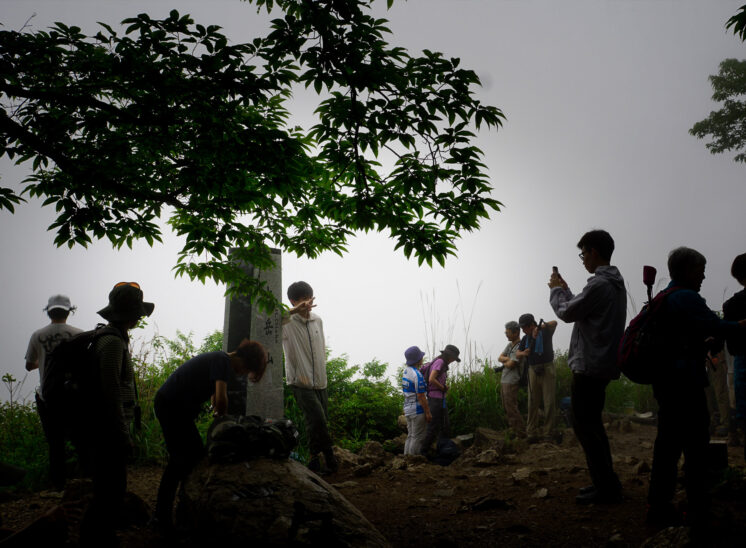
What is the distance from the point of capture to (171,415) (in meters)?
3.31

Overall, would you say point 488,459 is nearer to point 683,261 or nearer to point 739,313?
point 739,313

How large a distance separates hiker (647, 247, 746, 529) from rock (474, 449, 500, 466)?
3160 mm

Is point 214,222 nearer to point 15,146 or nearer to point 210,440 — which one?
point 15,146

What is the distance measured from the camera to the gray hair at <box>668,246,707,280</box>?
2789 millimetres

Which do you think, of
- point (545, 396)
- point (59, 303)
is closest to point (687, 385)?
point (545, 396)

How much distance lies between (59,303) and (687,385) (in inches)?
234

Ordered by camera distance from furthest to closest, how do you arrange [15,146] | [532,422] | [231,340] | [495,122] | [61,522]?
[532,422] < [231,340] < [15,146] < [495,122] < [61,522]

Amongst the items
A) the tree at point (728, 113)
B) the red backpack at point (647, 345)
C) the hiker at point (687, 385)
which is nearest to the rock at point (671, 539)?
the hiker at point (687, 385)

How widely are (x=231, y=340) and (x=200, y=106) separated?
3704 millimetres

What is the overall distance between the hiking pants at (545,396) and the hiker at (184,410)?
565cm

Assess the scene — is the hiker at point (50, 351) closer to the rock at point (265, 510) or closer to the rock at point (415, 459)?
the rock at point (265, 510)

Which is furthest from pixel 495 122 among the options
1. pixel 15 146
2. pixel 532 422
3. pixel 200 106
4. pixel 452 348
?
pixel 532 422

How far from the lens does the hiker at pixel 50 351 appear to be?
4641mm

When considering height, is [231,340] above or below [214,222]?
below
